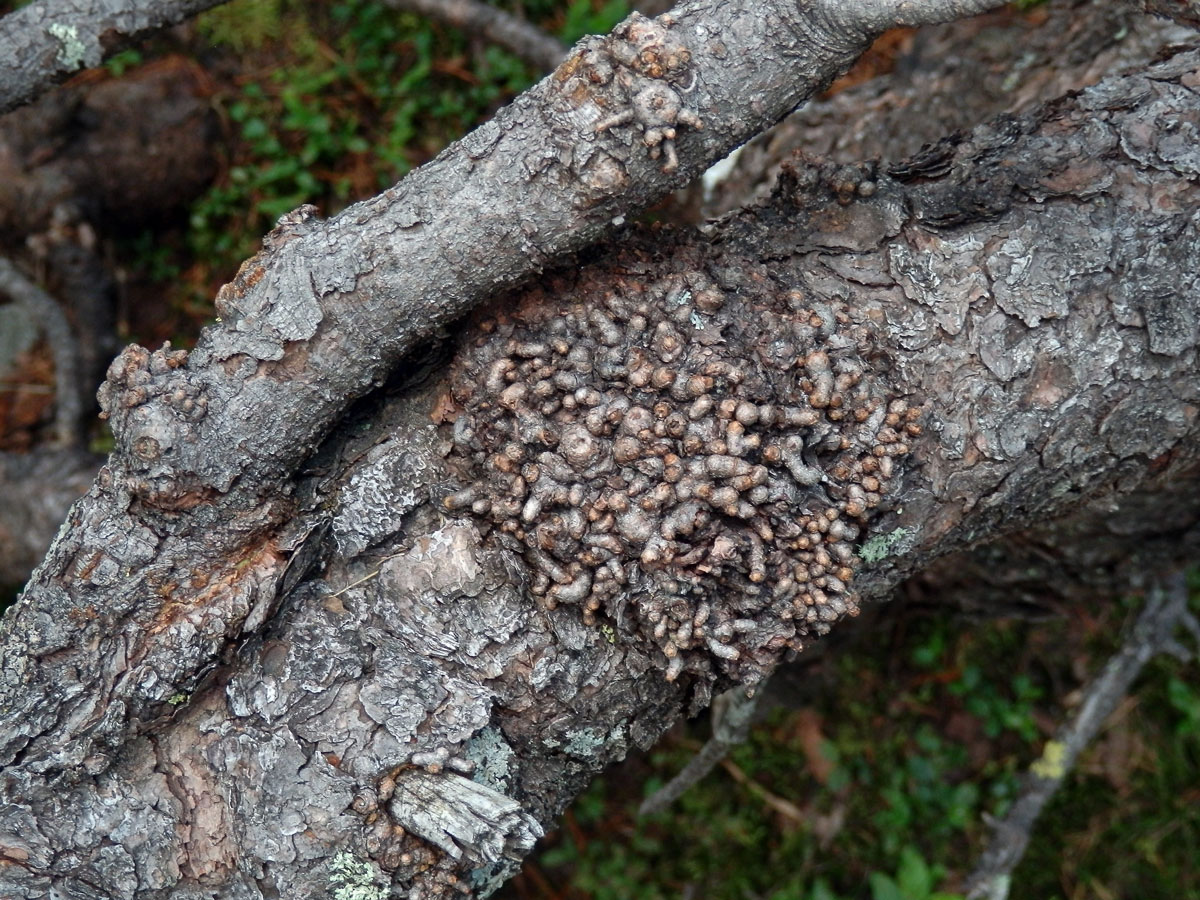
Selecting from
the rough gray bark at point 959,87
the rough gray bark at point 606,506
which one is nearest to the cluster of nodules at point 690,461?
the rough gray bark at point 606,506

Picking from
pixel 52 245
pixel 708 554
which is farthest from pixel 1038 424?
pixel 52 245

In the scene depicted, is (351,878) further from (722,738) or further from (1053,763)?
(1053,763)

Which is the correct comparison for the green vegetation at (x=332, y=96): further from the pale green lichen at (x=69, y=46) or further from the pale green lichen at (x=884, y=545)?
the pale green lichen at (x=884, y=545)

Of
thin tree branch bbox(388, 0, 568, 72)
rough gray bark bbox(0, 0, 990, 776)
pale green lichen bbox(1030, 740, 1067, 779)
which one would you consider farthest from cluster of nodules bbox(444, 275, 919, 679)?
thin tree branch bbox(388, 0, 568, 72)

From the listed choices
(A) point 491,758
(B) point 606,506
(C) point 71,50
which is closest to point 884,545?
(B) point 606,506

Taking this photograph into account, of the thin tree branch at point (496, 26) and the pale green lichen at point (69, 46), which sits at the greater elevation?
the pale green lichen at point (69, 46)

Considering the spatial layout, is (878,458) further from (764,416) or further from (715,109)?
(715,109)
